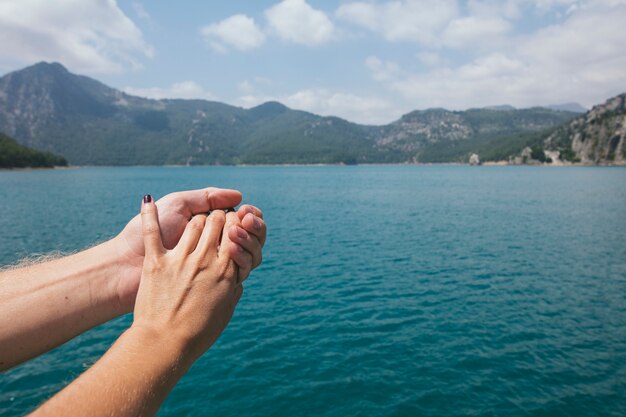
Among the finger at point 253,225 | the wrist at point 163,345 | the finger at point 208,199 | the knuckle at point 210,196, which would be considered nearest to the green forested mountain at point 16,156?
the finger at point 208,199

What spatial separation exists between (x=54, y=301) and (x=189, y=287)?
1.79 metres

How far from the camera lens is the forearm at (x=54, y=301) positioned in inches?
112

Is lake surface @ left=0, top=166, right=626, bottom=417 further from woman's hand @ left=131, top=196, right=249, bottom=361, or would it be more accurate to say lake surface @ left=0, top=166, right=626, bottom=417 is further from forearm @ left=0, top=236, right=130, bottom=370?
woman's hand @ left=131, top=196, right=249, bottom=361

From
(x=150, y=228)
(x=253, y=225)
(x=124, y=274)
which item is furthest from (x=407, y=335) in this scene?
(x=150, y=228)

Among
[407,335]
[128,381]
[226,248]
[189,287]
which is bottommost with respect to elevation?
[407,335]

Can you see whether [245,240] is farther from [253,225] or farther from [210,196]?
[210,196]

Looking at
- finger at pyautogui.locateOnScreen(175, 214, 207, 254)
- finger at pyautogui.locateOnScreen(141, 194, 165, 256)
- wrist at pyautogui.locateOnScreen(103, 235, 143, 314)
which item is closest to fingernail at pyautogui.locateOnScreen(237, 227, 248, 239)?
finger at pyautogui.locateOnScreen(175, 214, 207, 254)

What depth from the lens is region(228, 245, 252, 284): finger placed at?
2590 mm

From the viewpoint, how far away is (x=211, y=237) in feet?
8.59

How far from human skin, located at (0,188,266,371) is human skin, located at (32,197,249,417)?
221 millimetres

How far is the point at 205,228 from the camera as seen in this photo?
2.71 metres

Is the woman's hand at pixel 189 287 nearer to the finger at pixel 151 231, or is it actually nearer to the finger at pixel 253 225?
the finger at pixel 151 231

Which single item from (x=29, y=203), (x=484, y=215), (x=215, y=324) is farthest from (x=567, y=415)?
(x=29, y=203)

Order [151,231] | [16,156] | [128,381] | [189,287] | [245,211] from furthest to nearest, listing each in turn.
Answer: [16,156], [245,211], [151,231], [189,287], [128,381]
